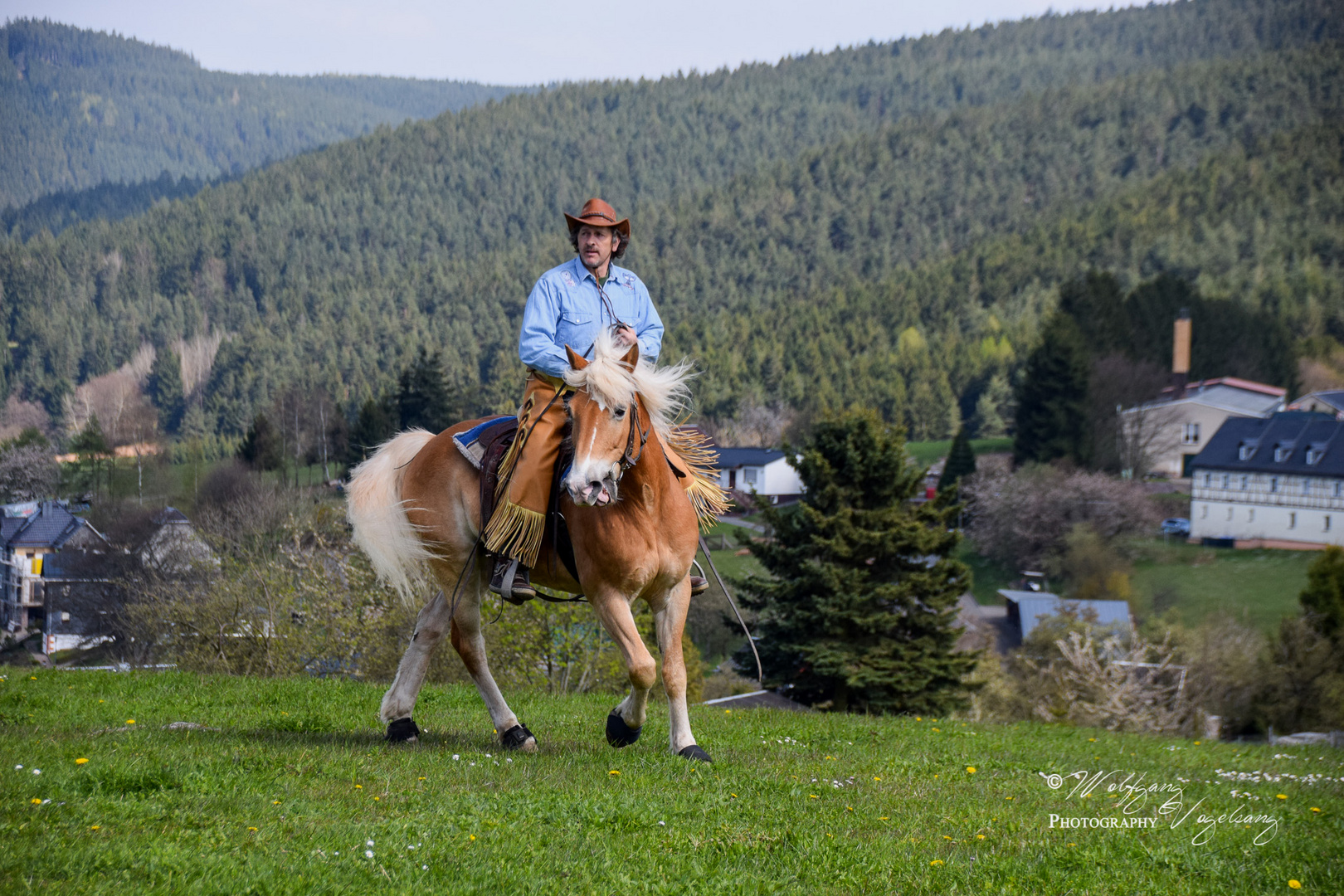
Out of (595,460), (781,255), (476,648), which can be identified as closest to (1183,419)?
(781,255)

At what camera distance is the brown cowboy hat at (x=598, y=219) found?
7.64m

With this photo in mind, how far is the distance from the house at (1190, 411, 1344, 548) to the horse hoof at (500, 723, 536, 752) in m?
75.9

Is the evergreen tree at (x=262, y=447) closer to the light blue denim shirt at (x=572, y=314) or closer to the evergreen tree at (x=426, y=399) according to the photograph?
the evergreen tree at (x=426, y=399)

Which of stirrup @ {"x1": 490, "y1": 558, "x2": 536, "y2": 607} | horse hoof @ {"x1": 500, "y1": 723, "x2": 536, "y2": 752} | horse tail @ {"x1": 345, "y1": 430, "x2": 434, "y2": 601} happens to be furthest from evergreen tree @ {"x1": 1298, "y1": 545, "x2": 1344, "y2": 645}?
horse tail @ {"x1": 345, "y1": 430, "x2": 434, "y2": 601}

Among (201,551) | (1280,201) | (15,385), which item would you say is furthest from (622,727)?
(1280,201)

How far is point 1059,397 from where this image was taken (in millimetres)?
87625

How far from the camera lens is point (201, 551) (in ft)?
148

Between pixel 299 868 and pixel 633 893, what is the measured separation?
53.0 inches

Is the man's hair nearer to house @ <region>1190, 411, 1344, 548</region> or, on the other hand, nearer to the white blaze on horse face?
the white blaze on horse face

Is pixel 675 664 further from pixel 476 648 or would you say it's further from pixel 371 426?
pixel 371 426

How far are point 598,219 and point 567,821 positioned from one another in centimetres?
428

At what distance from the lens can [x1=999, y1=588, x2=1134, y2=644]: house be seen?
52562 mm

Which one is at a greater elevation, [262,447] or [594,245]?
[594,245]

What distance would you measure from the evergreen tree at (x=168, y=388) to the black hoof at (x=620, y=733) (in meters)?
123
